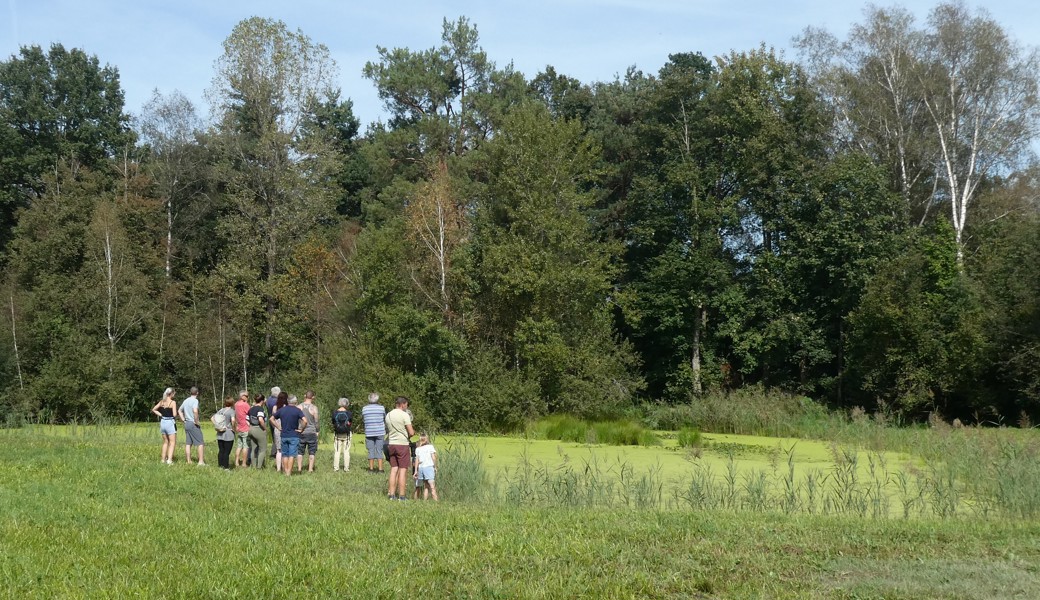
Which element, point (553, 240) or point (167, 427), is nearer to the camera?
point (167, 427)

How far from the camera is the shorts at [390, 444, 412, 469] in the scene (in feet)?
44.3

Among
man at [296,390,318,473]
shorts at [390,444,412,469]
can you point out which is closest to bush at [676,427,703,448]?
man at [296,390,318,473]

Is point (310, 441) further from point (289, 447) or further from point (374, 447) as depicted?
point (374, 447)

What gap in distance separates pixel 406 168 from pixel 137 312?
13393mm

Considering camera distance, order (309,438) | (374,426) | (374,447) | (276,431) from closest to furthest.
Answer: (374,426) → (374,447) → (276,431) → (309,438)

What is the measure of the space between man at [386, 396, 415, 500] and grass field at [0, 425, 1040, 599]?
121 cm

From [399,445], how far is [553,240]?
68.2 ft

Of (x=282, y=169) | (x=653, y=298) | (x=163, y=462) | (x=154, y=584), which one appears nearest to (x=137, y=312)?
(x=282, y=169)

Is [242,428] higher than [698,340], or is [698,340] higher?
[698,340]

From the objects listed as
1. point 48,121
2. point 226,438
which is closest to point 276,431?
point 226,438

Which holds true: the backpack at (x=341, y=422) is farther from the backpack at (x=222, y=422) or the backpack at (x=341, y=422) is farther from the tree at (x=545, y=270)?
the tree at (x=545, y=270)

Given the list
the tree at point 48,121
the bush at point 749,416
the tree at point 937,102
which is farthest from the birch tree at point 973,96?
the tree at point 48,121

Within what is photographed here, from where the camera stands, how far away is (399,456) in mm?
13516

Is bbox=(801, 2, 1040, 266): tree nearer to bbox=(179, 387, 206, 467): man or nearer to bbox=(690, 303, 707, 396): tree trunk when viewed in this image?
bbox=(690, 303, 707, 396): tree trunk
